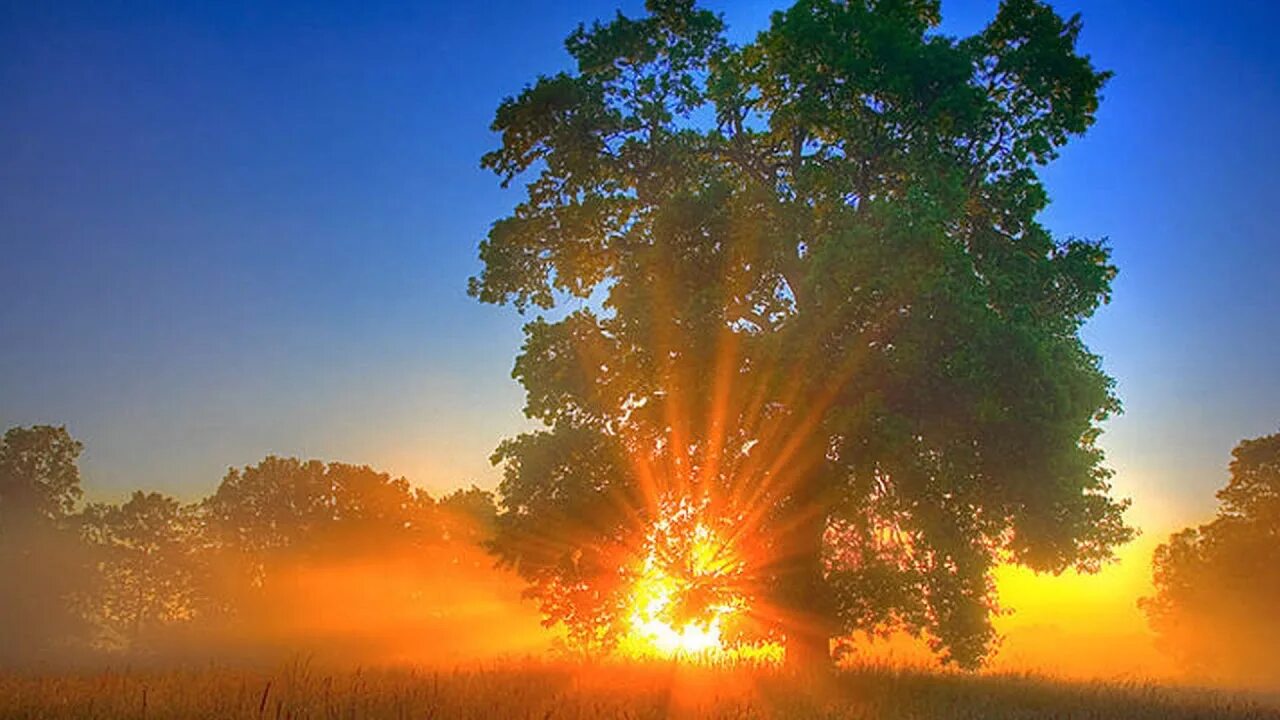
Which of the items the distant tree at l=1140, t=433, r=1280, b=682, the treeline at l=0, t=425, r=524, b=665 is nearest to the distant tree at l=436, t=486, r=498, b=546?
the treeline at l=0, t=425, r=524, b=665

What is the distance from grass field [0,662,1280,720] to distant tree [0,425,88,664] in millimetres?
75143

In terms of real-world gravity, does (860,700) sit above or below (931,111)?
below

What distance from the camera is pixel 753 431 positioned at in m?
16.2

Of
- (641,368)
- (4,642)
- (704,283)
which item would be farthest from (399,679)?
(4,642)

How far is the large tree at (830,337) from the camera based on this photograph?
51.1 ft

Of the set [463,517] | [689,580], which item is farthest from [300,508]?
[689,580]

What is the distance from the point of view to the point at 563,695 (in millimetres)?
9438

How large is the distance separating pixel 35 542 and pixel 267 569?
2145 cm

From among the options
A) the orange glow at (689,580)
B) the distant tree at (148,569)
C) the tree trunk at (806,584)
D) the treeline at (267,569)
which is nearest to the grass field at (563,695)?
the tree trunk at (806,584)

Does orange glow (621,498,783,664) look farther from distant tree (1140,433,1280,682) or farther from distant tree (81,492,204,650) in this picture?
distant tree (81,492,204,650)

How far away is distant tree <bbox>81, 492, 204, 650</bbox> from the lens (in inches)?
3467

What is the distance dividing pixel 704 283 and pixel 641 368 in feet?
7.67

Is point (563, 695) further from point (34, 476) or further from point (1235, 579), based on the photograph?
point (34, 476)

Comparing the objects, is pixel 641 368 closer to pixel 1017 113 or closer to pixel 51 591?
pixel 1017 113
